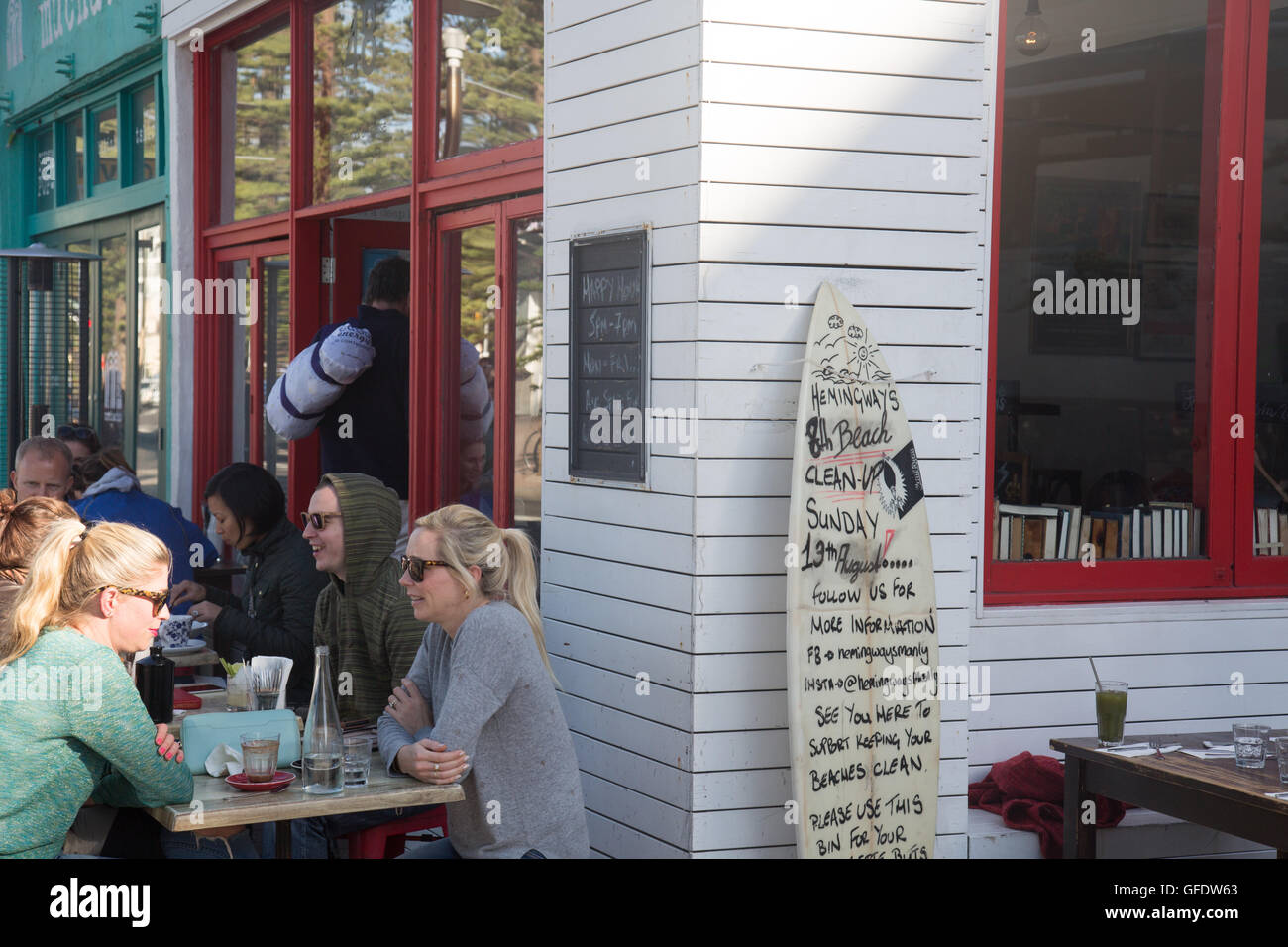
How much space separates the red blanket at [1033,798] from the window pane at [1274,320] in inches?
45.4

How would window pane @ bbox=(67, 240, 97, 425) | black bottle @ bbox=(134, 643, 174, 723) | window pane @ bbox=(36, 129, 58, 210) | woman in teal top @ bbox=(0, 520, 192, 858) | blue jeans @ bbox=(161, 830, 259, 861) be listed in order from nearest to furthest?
woman in teal top @ bbox=(0, 520, 192, 858), blue jeans @ bbox=(161, 830, 259, 861), black bottle @ bbox=(134, 643, 174, 723), window pane @ bbox=(67, 240, 97, 425), window pane @ bbox=(36, 129, 58, 210)

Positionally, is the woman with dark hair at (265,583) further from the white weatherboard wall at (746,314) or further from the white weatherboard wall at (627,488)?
the white weatherboard wall at (746,314)

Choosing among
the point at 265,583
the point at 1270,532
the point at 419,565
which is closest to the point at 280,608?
the point at 265,583

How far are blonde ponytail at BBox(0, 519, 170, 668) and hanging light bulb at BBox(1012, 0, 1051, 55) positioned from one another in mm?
3039

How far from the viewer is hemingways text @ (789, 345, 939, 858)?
3.80 m

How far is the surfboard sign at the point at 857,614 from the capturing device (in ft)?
12.5

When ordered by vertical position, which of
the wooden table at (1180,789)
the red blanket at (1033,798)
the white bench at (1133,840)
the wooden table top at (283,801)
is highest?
the wooden table top at (283,801)

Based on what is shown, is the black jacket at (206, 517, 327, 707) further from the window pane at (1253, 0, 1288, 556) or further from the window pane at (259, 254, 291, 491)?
the window pane at (1253, 0, 1288, 556)

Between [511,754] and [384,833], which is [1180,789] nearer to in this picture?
[511,754]

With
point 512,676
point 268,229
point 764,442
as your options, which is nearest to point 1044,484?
point 764,442

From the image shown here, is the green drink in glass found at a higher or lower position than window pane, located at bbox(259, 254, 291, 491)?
lower

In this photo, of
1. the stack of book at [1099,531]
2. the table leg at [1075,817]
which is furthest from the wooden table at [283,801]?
the stack of book at [1099,531]

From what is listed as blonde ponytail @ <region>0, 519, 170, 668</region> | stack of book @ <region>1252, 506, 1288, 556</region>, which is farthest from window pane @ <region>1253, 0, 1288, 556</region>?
blonde ponytail @ <region>0, 519, 170, 668</region>

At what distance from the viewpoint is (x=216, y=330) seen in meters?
8.05
